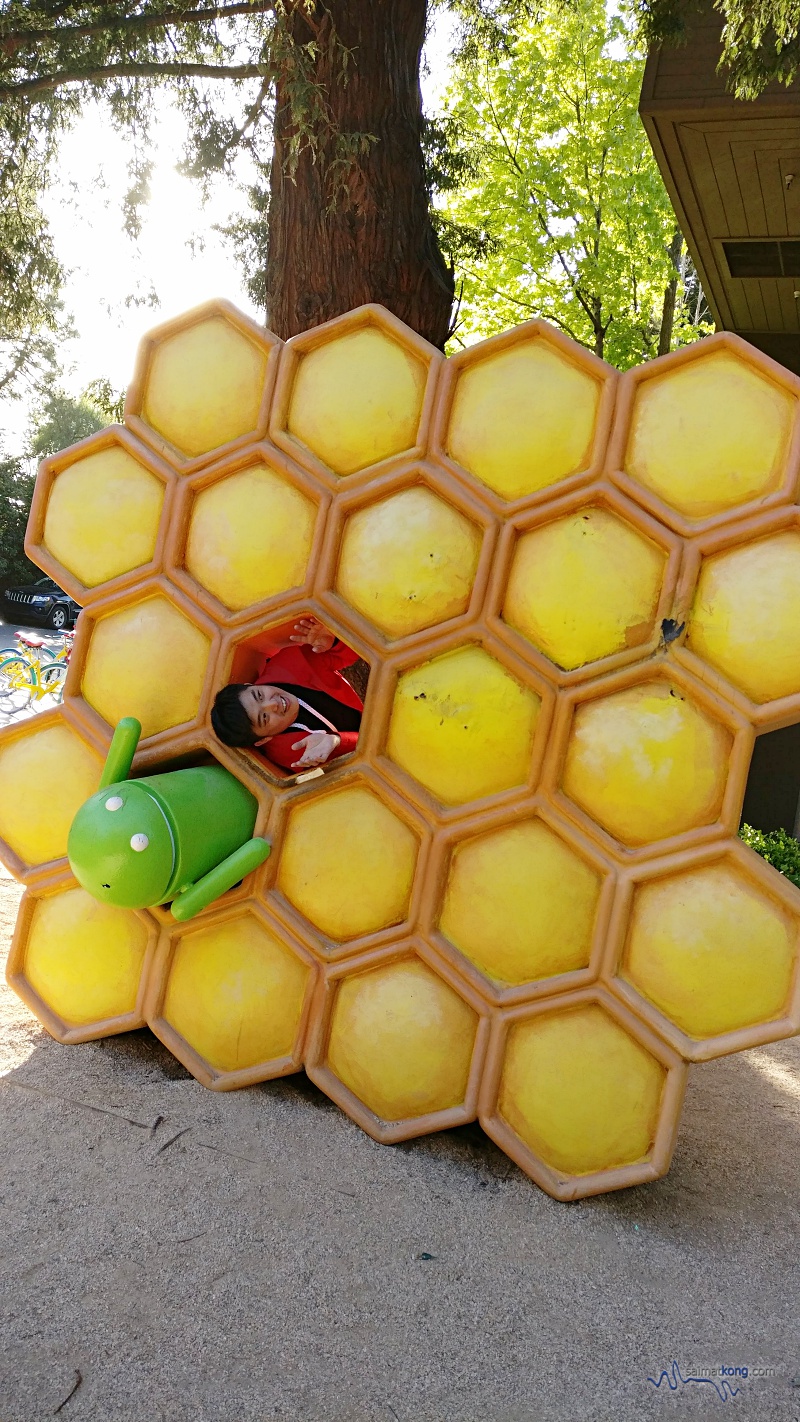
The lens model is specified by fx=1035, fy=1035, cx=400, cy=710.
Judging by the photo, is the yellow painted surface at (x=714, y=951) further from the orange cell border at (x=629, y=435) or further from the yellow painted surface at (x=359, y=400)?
the yellow painted surface at (x=359, y=400)

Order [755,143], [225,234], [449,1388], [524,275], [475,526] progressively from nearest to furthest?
[449,1388]
[475,526]
[755,143]
[225,234]
[524,275]

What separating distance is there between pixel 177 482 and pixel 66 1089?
177cm

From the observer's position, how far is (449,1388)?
1946 millimetres

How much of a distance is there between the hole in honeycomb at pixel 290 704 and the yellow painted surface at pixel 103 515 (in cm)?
48

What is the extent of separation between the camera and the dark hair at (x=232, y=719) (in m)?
2.87

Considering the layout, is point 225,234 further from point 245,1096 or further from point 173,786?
point 245,1096

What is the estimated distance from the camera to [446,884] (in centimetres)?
284

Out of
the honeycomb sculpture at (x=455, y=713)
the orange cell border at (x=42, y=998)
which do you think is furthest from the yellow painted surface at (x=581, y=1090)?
the orange cell border at (x=42, y=998)

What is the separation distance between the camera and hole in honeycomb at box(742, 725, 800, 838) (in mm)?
8125

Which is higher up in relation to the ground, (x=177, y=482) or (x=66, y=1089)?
(x=177, y=482)

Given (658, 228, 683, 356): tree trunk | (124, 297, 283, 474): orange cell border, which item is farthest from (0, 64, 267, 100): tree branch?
(658, 228, 683, 356): tree trunk

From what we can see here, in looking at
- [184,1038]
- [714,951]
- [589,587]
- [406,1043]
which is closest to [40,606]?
[184,1038]

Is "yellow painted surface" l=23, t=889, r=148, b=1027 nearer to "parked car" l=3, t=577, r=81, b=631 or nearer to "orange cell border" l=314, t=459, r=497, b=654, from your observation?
"orange cell border" l=314, t=459, r=497, b=654

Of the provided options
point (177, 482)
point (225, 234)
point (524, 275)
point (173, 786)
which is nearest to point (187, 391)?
point (177, 482)
